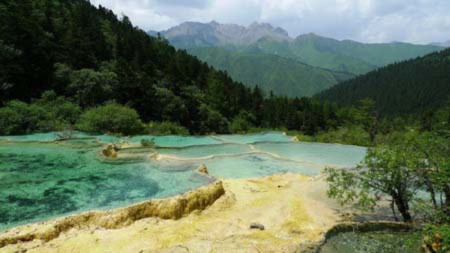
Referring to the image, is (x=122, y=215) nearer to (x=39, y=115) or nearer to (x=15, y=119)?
(x=15, y=119)

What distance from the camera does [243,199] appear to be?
1189 centimetres

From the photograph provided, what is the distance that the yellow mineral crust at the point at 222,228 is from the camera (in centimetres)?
707

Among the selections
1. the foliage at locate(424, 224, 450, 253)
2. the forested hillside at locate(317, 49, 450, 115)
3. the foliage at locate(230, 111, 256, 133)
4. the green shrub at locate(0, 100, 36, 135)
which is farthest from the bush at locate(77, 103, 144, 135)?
the forested hillside at locate(317, 49, 450, 115)

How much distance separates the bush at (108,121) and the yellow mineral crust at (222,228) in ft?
61.0

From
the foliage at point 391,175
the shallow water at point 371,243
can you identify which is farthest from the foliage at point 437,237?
the foliage at point 391,175

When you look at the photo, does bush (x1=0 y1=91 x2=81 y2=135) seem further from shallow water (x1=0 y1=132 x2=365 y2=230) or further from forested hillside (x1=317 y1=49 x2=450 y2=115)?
forested hillside (x1=317 y1=49 x2=450 y2=115)

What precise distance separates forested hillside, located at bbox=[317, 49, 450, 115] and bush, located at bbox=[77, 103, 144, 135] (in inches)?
3481

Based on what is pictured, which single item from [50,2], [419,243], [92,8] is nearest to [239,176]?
[419,243]

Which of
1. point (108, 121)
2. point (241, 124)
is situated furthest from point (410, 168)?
point (241, 124)

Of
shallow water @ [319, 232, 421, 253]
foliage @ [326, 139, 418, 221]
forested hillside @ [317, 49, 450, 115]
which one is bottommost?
shallow water @ [319, 232, 421, 253]

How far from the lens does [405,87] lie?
108250 millimetres

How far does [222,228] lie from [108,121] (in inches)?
868

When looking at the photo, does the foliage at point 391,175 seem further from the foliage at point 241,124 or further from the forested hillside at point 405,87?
the forested hillside at point 405,87

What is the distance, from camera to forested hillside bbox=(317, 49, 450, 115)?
98.6m
